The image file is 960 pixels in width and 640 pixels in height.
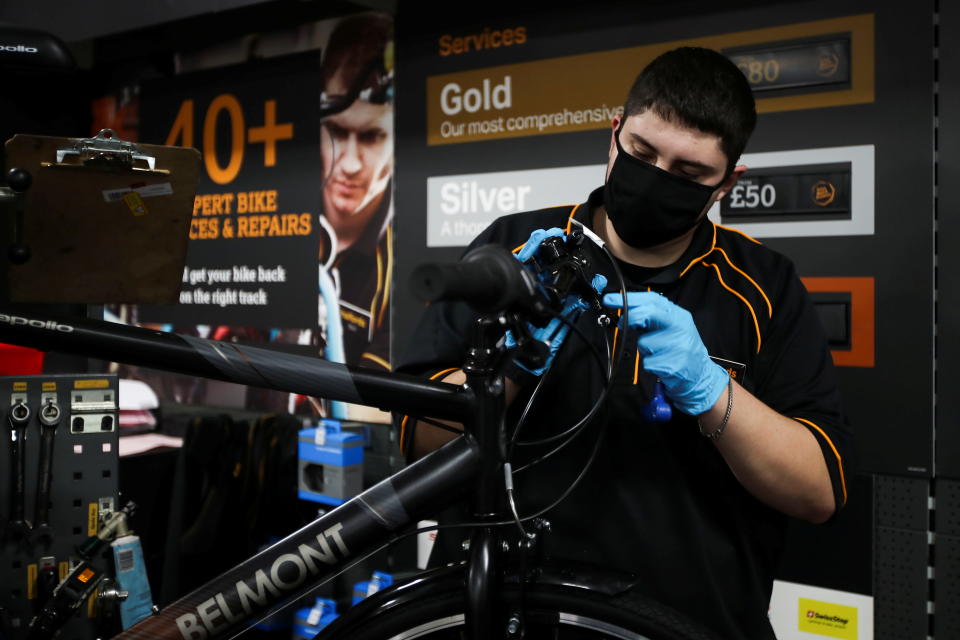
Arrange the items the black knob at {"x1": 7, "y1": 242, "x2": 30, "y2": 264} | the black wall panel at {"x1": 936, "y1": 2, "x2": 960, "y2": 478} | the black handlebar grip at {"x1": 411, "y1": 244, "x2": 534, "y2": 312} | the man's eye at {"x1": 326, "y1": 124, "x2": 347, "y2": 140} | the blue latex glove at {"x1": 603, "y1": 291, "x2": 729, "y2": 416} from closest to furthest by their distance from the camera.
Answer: the black handlebar grip at {"x1": 411, "y1": 244, "x2": 534, "y2": 312} → the blue latex glove at {"x1": 603, "y1": 291, "x2": 729, "y2": 416} → the black knob at {"x1": 7, "y1": 242, "x2": 30, "y2": 264} → the black wall panel at {"x1": 936, "y1": 2, "x2": 960, "y2": 478} → the man's eye at {"x1": 326, "y1": 124, "x2": 347, "y2": 140}

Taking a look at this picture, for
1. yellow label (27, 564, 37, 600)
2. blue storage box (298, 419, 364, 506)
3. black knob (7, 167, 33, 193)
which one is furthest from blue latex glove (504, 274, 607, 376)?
blue storage box (298, 419, 364, 506)

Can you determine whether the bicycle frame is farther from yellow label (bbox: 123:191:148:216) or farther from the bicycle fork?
yellow label (bbox: 123:191:148:216)

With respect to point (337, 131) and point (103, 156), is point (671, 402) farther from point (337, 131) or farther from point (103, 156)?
point (337, 131)

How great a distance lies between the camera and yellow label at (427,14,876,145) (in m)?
1.96

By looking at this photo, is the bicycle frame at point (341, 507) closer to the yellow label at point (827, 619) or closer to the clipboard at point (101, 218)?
the clipboard at point (101, 218)

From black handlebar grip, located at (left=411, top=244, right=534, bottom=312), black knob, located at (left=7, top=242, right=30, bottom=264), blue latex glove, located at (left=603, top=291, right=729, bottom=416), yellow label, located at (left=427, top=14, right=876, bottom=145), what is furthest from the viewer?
yellow label, located at (left=427, top=14, right=876, bottom=145)

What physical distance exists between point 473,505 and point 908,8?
1607 mm

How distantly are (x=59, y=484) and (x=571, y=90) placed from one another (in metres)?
1.61

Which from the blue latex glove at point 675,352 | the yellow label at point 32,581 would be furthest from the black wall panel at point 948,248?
the yellow label at point 32,581

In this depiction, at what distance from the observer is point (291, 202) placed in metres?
3.00

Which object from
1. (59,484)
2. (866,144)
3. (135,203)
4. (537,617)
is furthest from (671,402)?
(866,144)

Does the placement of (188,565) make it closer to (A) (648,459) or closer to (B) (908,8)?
(A) (648,459)

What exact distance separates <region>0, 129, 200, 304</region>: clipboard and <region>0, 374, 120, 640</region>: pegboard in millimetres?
269

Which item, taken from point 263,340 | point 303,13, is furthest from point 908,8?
point 263,340
